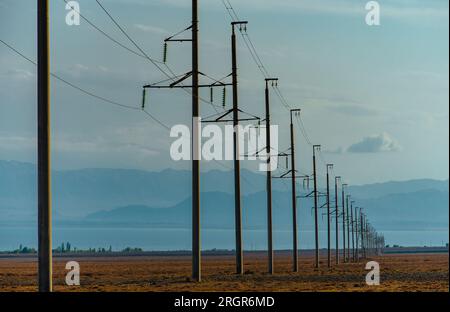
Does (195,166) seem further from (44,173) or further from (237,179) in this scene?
(44,173)

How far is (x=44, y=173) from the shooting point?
3166cm

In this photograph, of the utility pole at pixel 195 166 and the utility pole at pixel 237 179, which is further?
the utility pole at pixel 237 179

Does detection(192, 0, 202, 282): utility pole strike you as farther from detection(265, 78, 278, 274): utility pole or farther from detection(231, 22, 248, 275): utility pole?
detection(265, 78, 278, 274): utility pole

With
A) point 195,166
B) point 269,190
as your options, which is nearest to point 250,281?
point 195,166

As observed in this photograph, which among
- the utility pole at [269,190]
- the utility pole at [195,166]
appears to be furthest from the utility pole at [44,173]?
the utility pole at [269,190]

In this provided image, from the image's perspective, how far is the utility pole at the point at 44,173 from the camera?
31.7 m

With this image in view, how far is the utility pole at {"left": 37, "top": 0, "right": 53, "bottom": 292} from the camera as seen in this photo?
31.7 metres

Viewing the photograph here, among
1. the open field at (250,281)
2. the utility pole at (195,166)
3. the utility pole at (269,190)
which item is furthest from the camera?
the utility pole at (269,190)

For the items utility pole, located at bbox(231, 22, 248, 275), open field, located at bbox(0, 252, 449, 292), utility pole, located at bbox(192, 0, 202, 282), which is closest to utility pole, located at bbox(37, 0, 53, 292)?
open field, located at bbox(0, 252, 449, 292)

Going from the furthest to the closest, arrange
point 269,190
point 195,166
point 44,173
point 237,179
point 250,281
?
point 269,190
point 237,179
point 250,281
point 195,166
point 44,173

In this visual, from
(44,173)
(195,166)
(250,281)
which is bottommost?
(250,281)

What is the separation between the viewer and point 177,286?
46.6 meters

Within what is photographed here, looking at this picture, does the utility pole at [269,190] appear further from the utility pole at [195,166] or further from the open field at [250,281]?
the utility pole at [195,166]
